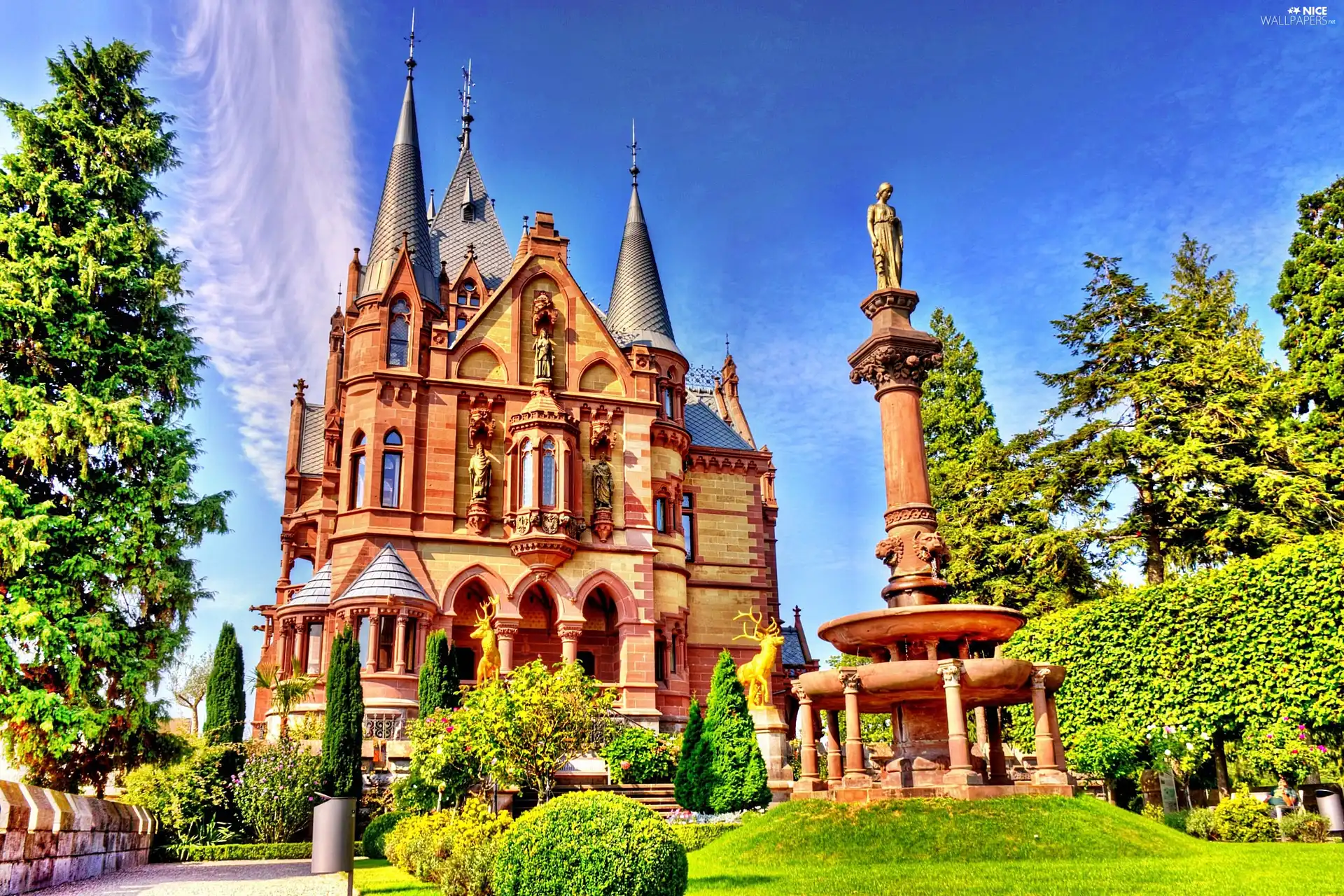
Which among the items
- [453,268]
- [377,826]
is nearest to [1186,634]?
[377,826]

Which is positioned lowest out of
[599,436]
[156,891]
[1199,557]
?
[156,891]

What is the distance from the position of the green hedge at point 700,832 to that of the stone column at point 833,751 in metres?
2.57

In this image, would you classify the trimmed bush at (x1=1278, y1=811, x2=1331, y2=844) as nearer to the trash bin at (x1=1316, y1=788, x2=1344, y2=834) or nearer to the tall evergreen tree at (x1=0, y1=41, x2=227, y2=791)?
the trash bin at (x1=1316, y1=788, x2=1344, y2=834)

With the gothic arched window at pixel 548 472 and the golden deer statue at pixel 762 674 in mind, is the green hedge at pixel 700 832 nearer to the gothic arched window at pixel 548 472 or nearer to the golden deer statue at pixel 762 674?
the golden deer statue at pixel 762 674

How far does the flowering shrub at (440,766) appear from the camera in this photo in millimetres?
22781

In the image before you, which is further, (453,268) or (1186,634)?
(453,268)

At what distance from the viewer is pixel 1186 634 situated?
2455 centimetres

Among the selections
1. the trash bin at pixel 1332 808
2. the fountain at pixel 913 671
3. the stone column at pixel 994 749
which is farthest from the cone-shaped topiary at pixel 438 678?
the trash bin at pixel 1332 808

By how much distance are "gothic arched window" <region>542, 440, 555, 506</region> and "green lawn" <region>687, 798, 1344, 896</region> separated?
2085 centimetres

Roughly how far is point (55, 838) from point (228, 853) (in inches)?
350

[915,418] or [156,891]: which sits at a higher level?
[915,418]

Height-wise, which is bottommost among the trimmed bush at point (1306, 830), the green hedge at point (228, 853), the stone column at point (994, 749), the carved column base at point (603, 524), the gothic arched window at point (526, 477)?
the green hedge at point (228, 853)

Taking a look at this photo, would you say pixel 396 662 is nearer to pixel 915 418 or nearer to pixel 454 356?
pixel 454 356

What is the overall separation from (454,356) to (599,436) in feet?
19.4
